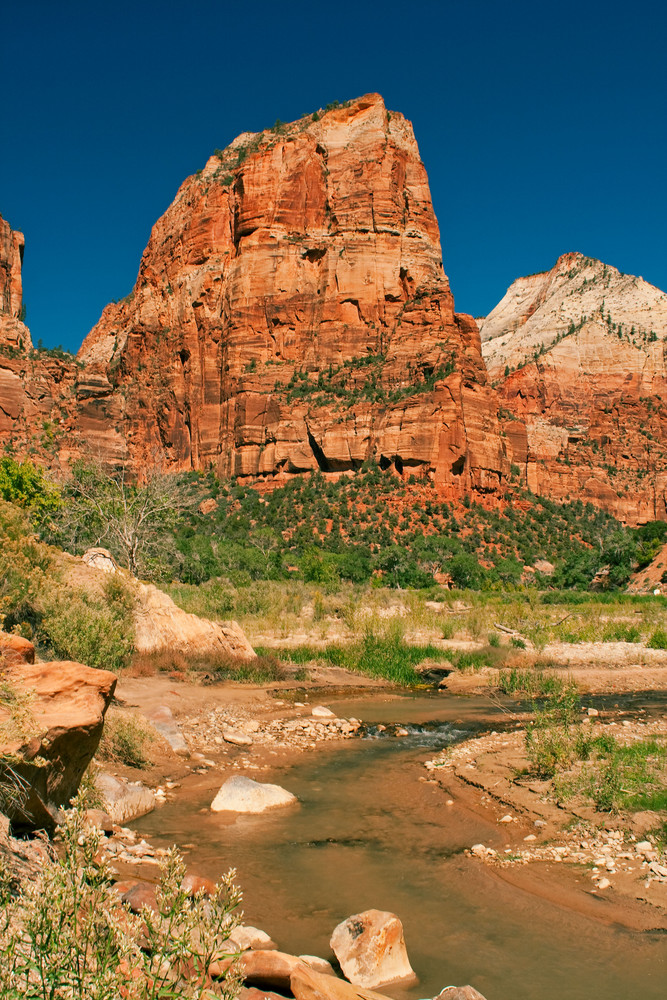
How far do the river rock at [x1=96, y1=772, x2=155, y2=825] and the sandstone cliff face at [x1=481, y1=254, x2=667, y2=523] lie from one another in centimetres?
7191

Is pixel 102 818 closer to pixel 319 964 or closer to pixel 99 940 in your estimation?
pixel 319 964

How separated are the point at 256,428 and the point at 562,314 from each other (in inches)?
2834

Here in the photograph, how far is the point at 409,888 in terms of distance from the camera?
21.2ft

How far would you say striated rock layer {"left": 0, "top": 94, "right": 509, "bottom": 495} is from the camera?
60.6 meters

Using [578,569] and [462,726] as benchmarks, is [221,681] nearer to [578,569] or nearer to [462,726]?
[462,726]

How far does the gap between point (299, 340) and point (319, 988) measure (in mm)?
66126

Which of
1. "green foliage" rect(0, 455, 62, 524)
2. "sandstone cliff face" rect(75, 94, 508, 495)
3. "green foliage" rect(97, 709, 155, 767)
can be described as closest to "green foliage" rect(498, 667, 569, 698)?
"green foliage" rect(97, 709, 155, 767)

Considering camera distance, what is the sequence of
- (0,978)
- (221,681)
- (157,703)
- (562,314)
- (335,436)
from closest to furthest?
(0,978), (157,703), (221,681), (335,436), (562,314)

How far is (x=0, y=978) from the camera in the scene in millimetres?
2375

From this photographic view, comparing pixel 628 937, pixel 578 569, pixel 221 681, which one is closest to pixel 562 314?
pixel 578 569

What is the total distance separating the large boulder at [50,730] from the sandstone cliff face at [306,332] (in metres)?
52.2

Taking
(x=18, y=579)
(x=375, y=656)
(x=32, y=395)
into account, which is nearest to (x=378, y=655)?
(x=375, y=656)

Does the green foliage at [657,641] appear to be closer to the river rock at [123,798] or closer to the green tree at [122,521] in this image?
the green tree at [122,521]

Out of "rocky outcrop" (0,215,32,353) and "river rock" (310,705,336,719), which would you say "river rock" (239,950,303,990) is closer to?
"river rock" (310,705,336,719)
